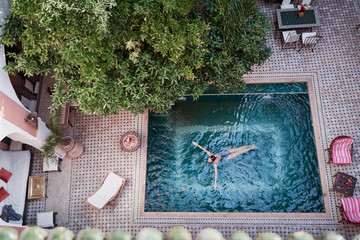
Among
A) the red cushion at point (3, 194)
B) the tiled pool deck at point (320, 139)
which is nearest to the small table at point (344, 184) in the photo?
the tiled pool deck at point (320, 139)

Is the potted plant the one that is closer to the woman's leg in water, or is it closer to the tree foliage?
the tree foliage

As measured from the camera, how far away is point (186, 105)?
7953 millimetres

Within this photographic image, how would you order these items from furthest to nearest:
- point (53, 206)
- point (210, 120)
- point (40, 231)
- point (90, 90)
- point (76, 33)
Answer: point (210, 120)
point (53, 206)
point (90, 90)
point (76, 33)
point (40, 231)

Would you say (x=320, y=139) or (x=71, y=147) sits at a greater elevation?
(x=320, y=139)

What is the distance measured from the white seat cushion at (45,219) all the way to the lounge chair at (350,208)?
23.0ft

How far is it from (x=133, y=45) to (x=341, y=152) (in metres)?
5.75

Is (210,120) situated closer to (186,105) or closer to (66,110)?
(186,105)

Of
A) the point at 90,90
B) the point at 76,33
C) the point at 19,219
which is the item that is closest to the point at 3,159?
the point at 19,219

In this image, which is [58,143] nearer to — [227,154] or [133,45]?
[133,45]

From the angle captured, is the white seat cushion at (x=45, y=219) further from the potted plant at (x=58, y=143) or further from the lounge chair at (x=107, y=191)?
the potted plant at (x=58, y=143)

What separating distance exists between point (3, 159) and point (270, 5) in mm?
9264

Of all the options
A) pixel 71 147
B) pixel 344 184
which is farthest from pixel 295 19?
pixel 71 147

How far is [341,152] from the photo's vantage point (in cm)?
678

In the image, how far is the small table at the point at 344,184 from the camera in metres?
6.52
